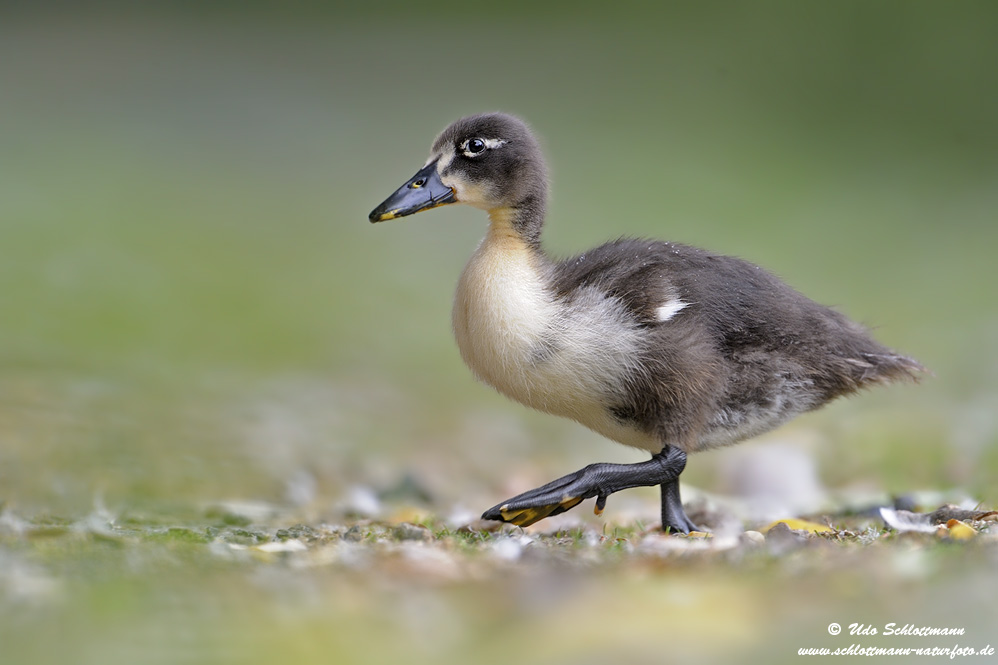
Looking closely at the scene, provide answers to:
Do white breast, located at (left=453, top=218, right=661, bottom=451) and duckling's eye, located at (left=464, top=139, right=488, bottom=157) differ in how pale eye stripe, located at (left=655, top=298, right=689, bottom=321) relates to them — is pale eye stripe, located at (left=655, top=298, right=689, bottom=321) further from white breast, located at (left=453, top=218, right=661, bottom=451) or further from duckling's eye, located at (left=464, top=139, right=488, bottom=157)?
duckling's eye, located at (left=464, top=139, right=488, bottom=157)

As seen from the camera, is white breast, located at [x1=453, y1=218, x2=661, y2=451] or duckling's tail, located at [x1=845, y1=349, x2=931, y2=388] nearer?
white breast, located at [x1=453, y1=218, x2=661, y2=451]

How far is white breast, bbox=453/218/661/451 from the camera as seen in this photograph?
3.66 m

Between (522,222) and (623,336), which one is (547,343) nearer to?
(623,336)

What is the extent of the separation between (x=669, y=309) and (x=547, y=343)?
46 centimetres

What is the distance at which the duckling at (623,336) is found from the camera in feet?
12.0

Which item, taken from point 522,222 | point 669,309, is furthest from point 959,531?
point 522,222

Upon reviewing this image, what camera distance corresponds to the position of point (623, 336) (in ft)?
12.0

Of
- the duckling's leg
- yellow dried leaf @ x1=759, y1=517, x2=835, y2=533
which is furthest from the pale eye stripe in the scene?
yellow dried leaf @ x1=759, y1=517, x2=835, y2=533

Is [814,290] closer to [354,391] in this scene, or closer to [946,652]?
[354,391]

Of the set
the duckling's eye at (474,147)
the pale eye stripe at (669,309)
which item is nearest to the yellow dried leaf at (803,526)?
the pale eye stripe at (669,309)

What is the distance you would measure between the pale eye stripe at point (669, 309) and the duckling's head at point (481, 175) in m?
0.67

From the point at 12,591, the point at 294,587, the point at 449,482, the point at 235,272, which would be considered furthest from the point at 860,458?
the point at 235,272

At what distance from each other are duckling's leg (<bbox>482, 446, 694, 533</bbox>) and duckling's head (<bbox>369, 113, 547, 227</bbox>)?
105 cm

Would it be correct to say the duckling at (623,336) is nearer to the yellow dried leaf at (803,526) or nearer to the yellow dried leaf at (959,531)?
the yellow dried leaf at (803,526)
